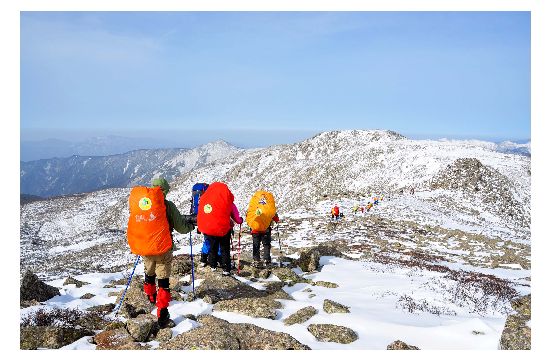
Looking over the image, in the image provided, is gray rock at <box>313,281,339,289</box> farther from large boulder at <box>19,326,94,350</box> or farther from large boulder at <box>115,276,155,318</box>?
large boulder at <box>19,326,94,350</box>

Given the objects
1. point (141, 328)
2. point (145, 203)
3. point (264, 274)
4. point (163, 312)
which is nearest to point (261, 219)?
point (264, 274)

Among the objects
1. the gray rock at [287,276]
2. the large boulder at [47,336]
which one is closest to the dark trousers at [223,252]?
the gray rock at [287,276]

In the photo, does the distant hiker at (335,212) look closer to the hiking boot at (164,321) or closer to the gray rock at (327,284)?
the gray rock at (327,284)

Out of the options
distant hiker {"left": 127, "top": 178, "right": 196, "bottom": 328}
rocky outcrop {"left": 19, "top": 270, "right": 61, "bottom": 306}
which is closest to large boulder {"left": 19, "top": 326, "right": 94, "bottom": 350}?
distant hiker {"left": 127, "top": 178, "right": 196, "bottom": 328}

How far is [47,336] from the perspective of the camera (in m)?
6.41

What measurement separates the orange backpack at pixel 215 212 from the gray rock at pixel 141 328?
386 cm

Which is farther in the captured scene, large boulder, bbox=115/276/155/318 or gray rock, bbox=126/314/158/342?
large boulder, bbox=115/276/155/318

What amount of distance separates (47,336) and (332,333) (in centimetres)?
499

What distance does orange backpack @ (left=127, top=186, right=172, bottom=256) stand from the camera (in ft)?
24.7

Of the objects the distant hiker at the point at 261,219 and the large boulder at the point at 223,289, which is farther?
the distant hiker at the point at 261,219

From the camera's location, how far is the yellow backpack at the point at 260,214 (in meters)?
12.8
